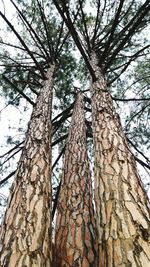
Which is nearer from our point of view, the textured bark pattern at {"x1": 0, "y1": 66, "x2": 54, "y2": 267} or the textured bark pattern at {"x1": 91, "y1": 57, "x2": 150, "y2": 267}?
the textured bark pattern at {"x1": 91, "y1": 57, "x2": 150, "y2": 267}

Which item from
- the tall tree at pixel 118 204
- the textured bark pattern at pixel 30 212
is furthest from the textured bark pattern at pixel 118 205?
the textured bark pattern at pixel 30 212

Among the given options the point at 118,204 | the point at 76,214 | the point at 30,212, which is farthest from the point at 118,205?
the point at 76,214

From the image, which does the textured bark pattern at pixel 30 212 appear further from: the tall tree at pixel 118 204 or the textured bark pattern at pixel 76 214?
the tall tree at pixel 118 204

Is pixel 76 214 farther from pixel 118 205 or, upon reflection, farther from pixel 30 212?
pixel 118 205

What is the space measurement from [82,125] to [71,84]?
2.69 meters

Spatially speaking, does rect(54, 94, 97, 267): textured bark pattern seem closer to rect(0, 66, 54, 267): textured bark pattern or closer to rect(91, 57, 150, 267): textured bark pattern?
rect(0, 66, 54, 267): textured bark pattern

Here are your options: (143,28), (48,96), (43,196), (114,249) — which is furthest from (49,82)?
(114,249)

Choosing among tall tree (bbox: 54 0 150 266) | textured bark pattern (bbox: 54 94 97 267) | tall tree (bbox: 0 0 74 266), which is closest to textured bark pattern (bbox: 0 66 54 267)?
tall tree (bbox: 0 0 74 266)

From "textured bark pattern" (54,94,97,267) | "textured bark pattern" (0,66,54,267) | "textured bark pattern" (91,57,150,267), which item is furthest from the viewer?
"textured bark pattern" (54,94,97,267)

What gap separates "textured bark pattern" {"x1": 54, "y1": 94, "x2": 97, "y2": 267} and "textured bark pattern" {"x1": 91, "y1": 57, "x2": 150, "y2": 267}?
42cm

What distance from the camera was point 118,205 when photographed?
1786 millimetres

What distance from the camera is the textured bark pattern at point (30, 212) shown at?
1.72 m

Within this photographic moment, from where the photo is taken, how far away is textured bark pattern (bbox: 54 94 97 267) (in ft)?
6.82

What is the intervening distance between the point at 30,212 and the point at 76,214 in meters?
0.54
